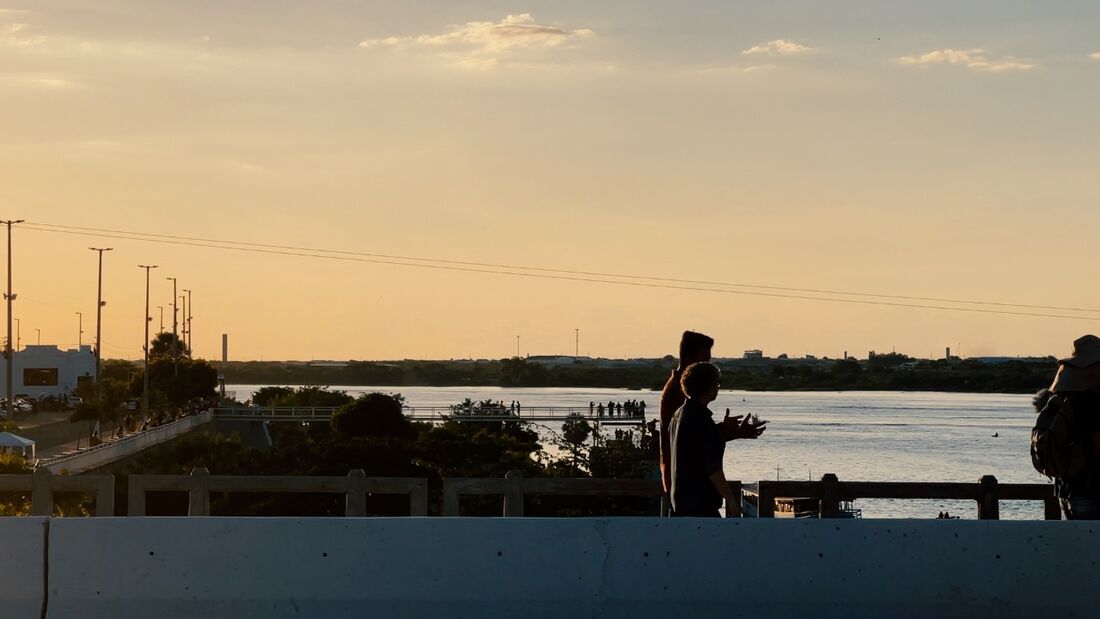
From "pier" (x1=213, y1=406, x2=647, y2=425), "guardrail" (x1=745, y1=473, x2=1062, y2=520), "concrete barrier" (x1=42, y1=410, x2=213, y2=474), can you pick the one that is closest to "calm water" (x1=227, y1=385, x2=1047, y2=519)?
"pier" (x1=213, y1=406, x2=647, y2=425)

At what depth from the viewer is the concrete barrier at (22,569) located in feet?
29.9

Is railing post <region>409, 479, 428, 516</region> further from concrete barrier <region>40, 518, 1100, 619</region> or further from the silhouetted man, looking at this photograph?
concrete barrier <region>40, 518, 1100, 619</region>

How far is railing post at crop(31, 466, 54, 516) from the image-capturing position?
45.3 feet

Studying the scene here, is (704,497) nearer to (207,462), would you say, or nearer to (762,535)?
(762,535)

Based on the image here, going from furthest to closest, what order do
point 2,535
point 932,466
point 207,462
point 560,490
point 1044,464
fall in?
point 932,466 → point 207,462 → point 560,490 → point 1044,464 → point 2,535

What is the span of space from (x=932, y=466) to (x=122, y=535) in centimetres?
11747

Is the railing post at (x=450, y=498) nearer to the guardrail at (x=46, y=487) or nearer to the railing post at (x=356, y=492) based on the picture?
the railing post at (x=356, y=492)

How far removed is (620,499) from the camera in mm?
46688

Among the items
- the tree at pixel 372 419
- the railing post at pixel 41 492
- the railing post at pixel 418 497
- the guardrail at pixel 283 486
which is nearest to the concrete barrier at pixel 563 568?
the guardrail at pixel 283 486

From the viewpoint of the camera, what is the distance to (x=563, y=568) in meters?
9.20

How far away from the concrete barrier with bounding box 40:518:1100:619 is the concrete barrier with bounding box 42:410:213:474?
33.0 metres

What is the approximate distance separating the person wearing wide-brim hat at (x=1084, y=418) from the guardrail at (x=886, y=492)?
3.90 metres

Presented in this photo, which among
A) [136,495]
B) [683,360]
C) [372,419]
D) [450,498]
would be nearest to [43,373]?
[372,419]

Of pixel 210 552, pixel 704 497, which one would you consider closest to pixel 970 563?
pixel 704 497
